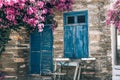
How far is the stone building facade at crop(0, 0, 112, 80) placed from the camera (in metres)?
11.5

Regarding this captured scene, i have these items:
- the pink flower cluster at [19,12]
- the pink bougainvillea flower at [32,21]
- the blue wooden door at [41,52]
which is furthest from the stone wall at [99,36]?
the pink bougainvillea flower at [32,21]

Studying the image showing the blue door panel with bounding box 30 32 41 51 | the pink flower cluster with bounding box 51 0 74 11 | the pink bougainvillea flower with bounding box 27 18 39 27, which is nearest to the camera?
the pink bougainvillea flower with bounding box 27 18 39 27

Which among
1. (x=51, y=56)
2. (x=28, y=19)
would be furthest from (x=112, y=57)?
(x=28, y=19)

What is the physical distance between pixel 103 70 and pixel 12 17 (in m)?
4.20

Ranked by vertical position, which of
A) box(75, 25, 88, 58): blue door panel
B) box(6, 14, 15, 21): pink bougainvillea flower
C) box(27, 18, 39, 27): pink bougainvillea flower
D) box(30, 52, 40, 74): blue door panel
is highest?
box(6, 14, 15, 21): pink bougainvillea flower

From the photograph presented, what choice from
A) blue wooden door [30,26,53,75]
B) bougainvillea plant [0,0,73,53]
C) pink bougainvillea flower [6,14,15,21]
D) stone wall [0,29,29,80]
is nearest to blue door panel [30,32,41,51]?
blue wooden door [30,26,53,75]

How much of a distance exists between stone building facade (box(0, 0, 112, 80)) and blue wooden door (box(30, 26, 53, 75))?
45 cm

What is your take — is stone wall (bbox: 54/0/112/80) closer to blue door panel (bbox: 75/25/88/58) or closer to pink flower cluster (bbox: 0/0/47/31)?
blue door panel (bbox: 75/25/88/58)

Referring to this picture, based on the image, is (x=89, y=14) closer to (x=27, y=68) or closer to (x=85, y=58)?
(x=85, y=58)

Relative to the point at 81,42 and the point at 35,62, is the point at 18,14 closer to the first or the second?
the point at 81,42

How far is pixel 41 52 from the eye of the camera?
13188 mm

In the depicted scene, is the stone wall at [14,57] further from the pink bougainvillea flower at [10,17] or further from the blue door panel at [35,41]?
the pink bougainvillea flower at [10,17]

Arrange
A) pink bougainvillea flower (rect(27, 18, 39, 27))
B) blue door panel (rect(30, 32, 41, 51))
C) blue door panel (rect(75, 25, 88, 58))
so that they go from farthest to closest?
blue door panel (rect(30, 32, 41, 51))
blue door panel (rect(75, 25, 88, 58))
pink bougainvillea flower (rect(27, 18, 39, 27))

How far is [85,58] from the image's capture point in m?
11.5
